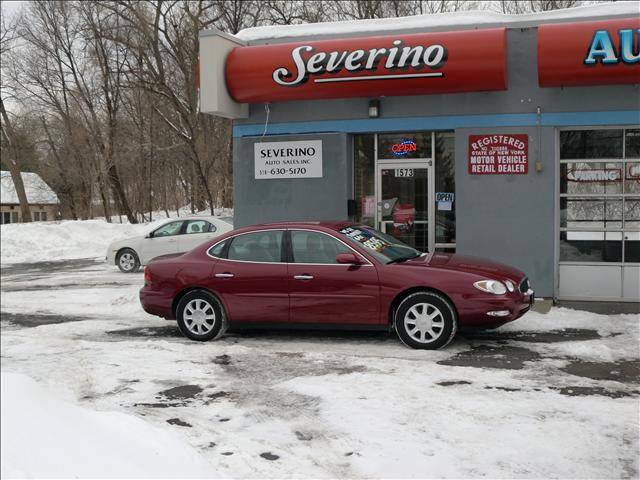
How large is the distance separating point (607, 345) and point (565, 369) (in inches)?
53.2

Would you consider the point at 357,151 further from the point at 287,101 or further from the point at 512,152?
the point at 512,152

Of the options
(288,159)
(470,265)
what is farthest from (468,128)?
(470,265)

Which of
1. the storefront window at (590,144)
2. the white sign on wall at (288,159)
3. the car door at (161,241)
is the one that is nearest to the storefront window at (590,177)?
the storefront window at (590,144)

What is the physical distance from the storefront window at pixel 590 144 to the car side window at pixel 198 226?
29.0ft

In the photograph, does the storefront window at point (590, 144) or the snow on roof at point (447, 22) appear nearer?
the snow on roof at point (447, 22)

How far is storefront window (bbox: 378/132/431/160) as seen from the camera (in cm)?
1171

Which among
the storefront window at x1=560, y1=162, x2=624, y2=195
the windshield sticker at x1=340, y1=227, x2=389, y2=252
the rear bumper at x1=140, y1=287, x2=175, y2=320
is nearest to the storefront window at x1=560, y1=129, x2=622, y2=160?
the storefront window at x1=560, y1=162, x2=624, y2=195

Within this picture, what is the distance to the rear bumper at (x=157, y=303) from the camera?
8854 mm

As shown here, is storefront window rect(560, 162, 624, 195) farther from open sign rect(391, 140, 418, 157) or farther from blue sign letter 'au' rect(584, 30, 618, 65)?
open sign rect(391, 140, 418, 157)

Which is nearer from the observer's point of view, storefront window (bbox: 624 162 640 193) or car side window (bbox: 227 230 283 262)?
car side window (bbox: 227 230 283 262)

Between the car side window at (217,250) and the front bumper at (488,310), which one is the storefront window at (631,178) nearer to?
the front bumper at (488,310)

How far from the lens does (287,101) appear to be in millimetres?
11906

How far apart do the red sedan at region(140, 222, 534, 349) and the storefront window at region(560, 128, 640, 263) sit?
310cm

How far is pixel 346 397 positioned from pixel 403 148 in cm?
655
